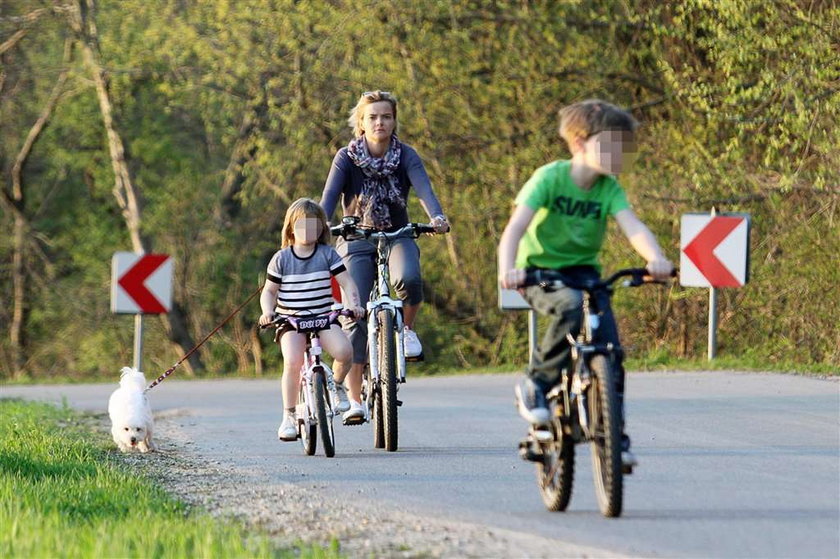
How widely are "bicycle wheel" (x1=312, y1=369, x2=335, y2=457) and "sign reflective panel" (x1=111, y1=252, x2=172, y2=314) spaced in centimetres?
765

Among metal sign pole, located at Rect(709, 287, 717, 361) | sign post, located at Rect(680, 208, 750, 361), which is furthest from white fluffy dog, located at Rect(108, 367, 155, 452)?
metal sign pole, located at Rect(709, 287, 717, 361)

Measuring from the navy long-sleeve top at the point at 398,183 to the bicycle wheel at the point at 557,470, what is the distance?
10.4 feet

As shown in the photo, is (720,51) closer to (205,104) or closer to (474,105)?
(474,105)

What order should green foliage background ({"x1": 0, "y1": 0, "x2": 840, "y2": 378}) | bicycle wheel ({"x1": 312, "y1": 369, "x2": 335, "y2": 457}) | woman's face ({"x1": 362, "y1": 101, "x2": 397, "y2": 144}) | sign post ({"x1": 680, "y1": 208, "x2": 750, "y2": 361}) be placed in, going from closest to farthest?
1. bicycle wheel ({"x1": 312, "y1": 369, "x2": 335, "y2": 457})
2. woman's face ({"x1": 362, "y1": 101, "x2": 397, "y2": 144})
3. sign post ({"x1": 680, "y1": 208, "x2": 750, "y2": 361})
4. green foliage background ({"x1": 0, "y1": 0, "x2": 840, "y2": 378})

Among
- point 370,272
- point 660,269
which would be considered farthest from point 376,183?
point 660,269

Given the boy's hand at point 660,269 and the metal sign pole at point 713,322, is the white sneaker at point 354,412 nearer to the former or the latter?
the boy's hand at point 660,269

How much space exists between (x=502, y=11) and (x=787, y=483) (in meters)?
14.9

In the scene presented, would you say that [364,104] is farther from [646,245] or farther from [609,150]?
[646,245]

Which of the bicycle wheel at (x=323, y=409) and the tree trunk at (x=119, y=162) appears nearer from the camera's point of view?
the bicycle wheel at (x=323, y=409)

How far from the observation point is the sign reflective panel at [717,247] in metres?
17.1

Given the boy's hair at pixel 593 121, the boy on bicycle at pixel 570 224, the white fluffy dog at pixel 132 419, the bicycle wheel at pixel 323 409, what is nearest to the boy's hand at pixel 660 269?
the boy on bicycle at pixel 570 224

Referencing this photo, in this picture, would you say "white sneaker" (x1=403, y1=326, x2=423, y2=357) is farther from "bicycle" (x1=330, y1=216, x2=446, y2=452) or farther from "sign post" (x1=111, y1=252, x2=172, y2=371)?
"sign post" (x1=111, y1=252, x2=172, y2=371)

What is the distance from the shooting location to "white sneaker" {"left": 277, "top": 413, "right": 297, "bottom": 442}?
9656 millimetres

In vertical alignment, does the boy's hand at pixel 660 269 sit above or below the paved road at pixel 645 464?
above
